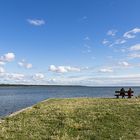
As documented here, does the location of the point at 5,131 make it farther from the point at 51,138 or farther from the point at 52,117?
the point at 52,117

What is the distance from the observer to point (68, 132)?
12.5 m

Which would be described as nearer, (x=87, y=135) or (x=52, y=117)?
(x=87, y=135)

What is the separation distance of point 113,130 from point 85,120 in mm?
2728

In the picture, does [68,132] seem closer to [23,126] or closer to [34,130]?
[34,130]

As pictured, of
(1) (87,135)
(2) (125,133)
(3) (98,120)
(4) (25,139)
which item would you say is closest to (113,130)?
(2) (125,133)

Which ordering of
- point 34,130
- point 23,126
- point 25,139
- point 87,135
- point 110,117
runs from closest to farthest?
point 25,139 < point 87,135 < point 34,130 < point 23,126 < point 110,117

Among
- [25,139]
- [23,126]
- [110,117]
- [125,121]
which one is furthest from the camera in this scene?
[110,117]

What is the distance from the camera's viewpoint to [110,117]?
16.5 m

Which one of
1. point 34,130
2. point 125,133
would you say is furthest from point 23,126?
point 125,133

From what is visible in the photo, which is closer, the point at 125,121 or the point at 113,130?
A: the point at 113,130

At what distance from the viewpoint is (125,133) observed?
41.0 feet

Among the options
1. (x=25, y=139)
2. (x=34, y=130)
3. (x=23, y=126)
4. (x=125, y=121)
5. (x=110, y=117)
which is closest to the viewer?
(x=25, y=139)

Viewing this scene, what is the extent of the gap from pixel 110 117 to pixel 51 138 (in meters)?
5.94

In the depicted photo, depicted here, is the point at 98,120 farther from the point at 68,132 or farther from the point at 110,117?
the point at 68,132
